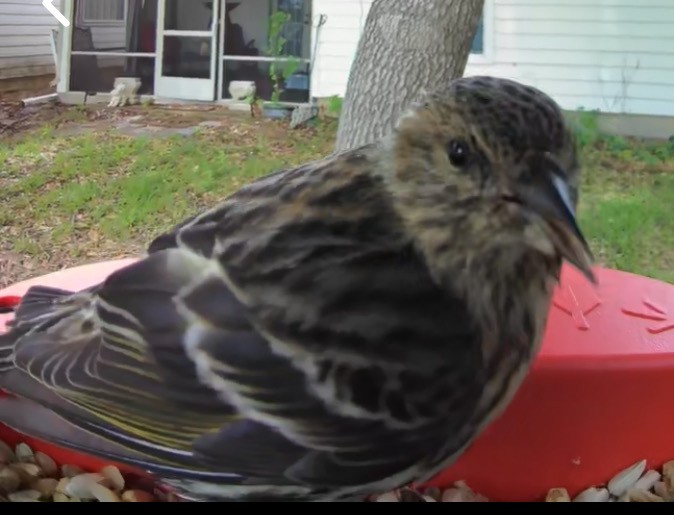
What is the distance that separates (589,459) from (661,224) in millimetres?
839

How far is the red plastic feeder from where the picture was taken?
93 centimetres

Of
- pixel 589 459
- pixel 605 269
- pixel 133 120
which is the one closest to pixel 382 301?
pixel 589 459

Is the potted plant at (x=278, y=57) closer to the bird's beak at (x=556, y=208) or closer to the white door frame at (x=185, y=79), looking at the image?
the white door frame at (x=185, y=79)

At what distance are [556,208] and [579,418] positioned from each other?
15.5 inches

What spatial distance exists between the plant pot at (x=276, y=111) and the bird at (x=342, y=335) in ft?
7.51

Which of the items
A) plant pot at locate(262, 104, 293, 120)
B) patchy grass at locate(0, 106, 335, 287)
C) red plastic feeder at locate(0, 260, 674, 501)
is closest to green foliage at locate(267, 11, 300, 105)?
plant pot at locate(262, 104, 293, 120)

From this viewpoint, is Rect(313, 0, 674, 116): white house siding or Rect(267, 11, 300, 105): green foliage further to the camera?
Rect(267, 11, 300, 105): green foliage

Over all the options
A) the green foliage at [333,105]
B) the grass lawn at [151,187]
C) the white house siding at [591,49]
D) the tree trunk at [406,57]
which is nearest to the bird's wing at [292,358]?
the grass lawn at [151,187]

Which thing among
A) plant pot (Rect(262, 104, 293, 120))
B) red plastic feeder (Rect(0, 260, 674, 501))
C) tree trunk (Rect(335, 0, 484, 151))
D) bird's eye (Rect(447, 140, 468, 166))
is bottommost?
red plastic feeder (Rect(0, 260, 674, 501))

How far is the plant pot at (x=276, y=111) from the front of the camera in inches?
122

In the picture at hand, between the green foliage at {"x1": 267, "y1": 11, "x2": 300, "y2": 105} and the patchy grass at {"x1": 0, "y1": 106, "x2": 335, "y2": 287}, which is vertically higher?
the green foliage at {"x1": 267, "y1": 11, "x2": 300, "y2": 105}

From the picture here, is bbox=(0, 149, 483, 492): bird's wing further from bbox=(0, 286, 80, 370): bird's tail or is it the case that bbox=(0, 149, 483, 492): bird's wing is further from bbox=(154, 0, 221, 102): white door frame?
bbox=(154, 0, 221, 102): white door frame
